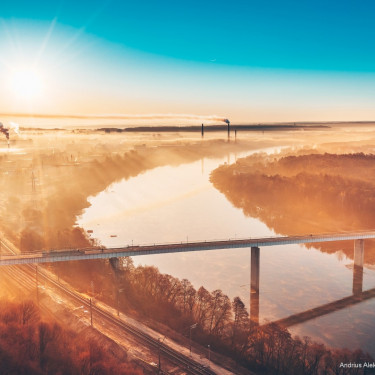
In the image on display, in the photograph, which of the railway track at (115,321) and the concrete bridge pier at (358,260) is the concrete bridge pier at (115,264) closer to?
the railway track at (115,321)

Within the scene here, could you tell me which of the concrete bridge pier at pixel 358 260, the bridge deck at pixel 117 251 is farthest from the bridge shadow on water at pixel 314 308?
the bridge deck at pixel 117 251

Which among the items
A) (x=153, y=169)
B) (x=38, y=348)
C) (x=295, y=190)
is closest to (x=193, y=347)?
(x=38, y=348)

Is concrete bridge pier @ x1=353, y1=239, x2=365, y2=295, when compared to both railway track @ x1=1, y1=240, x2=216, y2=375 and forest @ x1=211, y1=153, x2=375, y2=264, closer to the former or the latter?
forest @ x1=211, y1=153, x2=375, y2=264

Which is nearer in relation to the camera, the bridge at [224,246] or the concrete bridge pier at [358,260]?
the bridge at [224,246]

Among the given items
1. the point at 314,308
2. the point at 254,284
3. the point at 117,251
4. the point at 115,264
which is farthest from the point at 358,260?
the point at 115,264

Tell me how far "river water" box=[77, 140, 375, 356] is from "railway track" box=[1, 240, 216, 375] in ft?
28.5

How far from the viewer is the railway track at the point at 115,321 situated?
76.2 feet

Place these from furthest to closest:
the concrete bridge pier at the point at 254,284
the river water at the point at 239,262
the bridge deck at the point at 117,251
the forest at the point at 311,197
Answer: the forest at the point at 311,197
the concrete bridge pier at the point at 254,284
the bridge deck at the point at 117,251
the river water at the point at 239,262

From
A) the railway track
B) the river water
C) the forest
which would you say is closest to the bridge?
the river water

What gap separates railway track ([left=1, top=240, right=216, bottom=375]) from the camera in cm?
2323

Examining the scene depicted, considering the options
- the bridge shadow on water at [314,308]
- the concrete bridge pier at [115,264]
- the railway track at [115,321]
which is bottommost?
the bridge shadow on water at [314,308]

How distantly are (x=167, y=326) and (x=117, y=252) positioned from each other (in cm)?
813

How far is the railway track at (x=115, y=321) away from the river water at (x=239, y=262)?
342 inches

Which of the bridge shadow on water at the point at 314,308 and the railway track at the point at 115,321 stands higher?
the railway track at the point at 115,321
